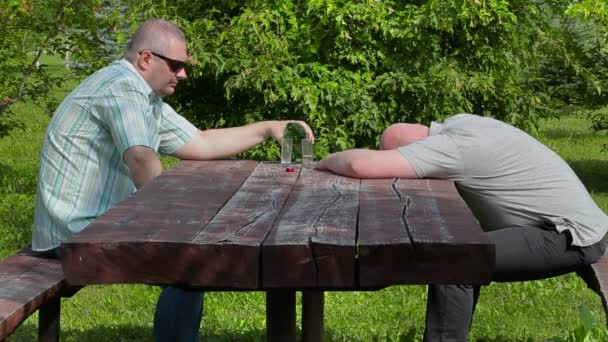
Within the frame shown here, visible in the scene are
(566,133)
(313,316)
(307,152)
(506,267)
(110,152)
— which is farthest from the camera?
(566,133)

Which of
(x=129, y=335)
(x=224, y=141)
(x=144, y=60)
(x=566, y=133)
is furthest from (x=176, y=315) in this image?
(x=566, y=133)

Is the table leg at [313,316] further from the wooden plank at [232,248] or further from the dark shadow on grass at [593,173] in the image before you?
the dark shadow on grass at [593,173]

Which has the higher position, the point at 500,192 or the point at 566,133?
the point at 500,192

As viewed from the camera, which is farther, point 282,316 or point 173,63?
point 173,63

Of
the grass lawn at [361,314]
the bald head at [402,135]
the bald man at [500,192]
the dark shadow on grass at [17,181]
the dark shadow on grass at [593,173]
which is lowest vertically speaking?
the dark shadow on grass at [593,173]

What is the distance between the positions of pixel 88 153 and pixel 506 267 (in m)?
1.66

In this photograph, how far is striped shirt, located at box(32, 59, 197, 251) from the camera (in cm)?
434

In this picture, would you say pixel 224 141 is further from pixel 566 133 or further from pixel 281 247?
pixel 566 133

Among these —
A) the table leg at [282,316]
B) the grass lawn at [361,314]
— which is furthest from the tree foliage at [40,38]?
the table leg at [282,316]

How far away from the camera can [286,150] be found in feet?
17.1

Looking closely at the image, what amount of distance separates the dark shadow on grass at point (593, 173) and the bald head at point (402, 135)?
6.77 meters

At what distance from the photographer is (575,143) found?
1572 centimetres

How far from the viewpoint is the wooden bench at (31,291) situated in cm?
360

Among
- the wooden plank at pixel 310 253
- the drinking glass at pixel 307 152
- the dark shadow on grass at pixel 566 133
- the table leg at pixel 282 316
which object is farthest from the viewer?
the dark shadow on grass at pixel 566 133
